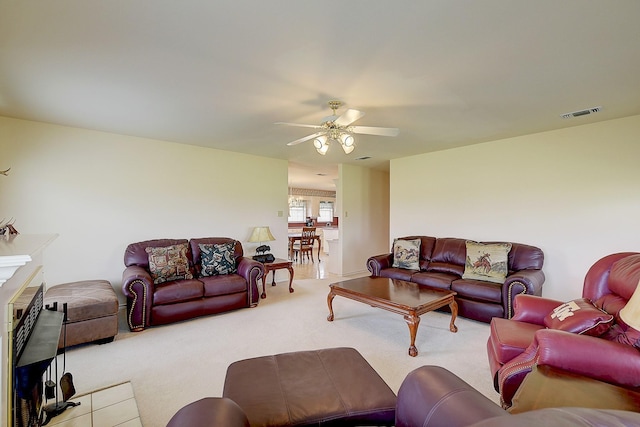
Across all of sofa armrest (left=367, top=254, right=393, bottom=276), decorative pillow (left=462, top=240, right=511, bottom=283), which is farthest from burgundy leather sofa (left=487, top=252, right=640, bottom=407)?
sofa armrest (left=367, top=254, right=393, bottom=276)

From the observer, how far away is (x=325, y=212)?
13.6m

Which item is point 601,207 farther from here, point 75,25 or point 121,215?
point 121,215

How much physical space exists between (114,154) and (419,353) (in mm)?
4436

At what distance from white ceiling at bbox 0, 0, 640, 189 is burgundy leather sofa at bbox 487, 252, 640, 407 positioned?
1581 mm

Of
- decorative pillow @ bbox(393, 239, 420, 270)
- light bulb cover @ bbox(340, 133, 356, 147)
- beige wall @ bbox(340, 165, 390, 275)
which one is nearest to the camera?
light bulb cover @ bbox(340, 133, 356, 147)

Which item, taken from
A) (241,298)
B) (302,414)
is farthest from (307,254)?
(302,414)

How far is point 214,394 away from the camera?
209cm

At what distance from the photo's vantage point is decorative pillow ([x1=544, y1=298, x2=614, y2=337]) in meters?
1.68

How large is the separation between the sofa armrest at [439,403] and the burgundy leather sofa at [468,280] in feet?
8.63

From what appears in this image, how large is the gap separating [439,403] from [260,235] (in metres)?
4.09

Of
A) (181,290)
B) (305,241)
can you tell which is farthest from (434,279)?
(305,241)

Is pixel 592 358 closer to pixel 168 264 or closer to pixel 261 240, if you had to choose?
pixel 168 264

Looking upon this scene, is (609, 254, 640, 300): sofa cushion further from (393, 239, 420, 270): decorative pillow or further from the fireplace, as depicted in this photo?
the fireplace

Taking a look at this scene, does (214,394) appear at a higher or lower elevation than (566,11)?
lower
